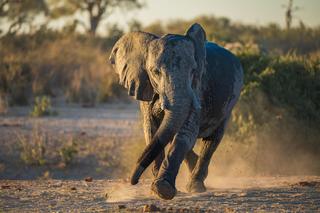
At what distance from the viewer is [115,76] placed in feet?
68.4

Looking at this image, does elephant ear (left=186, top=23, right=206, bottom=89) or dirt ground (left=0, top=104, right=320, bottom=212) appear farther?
elephant ear (left=186, top=23, right=206, bottom=89)

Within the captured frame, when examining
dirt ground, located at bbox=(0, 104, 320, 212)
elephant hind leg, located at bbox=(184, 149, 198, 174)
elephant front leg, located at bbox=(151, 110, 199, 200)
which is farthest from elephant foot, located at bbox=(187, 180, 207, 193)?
elephant front leg, located at bbox=(151, 110, 199, 200)

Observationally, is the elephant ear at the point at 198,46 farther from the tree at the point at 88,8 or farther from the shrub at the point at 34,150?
the tree at the point at 88,8

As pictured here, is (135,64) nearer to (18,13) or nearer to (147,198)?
(147,198)

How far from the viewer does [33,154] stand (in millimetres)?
11820

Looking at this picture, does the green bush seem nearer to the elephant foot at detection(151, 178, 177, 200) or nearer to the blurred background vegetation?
the blurred background vegetation

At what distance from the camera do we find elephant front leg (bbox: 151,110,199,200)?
6.26 metres

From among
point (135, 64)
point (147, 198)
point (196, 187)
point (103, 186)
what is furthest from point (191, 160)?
point (135, 64)

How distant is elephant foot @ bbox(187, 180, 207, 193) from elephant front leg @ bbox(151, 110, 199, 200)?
46.0 inches

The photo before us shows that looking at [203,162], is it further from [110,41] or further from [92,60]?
[110,41]

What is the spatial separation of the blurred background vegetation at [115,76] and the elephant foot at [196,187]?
3313 millimetres

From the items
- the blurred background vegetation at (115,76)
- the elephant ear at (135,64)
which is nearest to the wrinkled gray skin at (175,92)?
the elephant ear at (135,64)

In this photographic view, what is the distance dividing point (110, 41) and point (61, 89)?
10748mm

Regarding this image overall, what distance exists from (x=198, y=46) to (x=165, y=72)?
66cm
